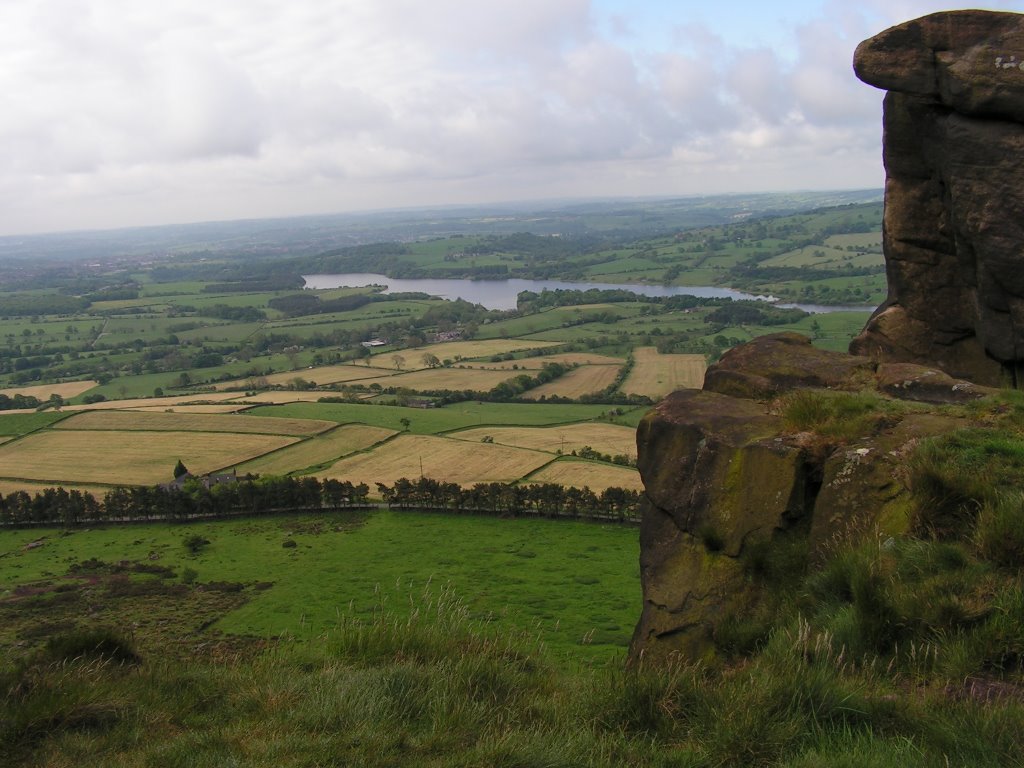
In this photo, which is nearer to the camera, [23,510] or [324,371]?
[23,510]

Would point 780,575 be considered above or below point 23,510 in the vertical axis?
above

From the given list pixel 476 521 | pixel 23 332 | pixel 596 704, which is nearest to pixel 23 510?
pixel 476 521

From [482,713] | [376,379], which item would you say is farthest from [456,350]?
[482,713]

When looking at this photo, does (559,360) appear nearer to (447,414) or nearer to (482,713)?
(447,414)

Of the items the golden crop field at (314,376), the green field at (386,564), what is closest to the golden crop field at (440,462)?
the green field at (386,564)

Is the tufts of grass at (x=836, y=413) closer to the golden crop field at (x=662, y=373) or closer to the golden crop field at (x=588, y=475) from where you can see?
the golden crop field at (x=588, y=475)

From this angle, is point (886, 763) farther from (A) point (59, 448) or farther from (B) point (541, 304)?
(B) point (541, 304)
